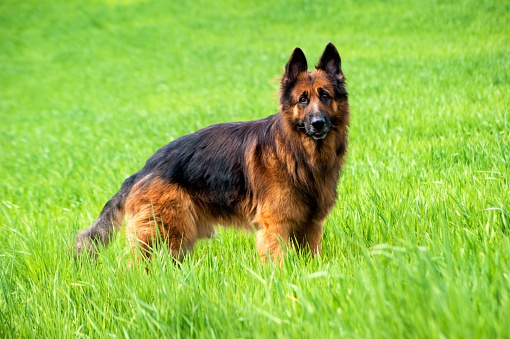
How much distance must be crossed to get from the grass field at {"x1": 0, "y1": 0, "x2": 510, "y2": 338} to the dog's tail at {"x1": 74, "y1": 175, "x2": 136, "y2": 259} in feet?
0.38

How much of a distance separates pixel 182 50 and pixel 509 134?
22485 mm

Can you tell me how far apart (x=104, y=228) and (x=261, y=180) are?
1.39 m

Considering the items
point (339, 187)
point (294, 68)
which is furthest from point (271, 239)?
point (339, 187)

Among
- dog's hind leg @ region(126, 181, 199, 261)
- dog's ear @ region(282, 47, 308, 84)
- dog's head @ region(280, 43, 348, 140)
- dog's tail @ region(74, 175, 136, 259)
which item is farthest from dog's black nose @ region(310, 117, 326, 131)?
dog's tail @ region(74, 175, 136, 259)

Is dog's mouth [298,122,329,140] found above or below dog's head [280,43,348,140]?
below

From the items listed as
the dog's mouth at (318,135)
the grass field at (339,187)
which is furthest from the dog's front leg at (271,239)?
the dog's mouth at (318,135)

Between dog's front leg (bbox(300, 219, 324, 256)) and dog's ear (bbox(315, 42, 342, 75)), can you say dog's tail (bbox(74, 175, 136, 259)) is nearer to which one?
dog's front leg (bbox(300, 219, 324, 256))

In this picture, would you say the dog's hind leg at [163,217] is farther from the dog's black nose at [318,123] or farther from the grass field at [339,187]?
the dog's black nose at [318,123]

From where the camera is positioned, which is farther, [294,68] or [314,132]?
[294,68]

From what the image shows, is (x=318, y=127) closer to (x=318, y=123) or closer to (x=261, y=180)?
(x=318, y=123)

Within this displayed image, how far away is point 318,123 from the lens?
12.8ft

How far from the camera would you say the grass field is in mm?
2383

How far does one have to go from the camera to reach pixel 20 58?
90.6 feet

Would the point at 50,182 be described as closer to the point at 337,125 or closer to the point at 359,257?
the point at 337,125
